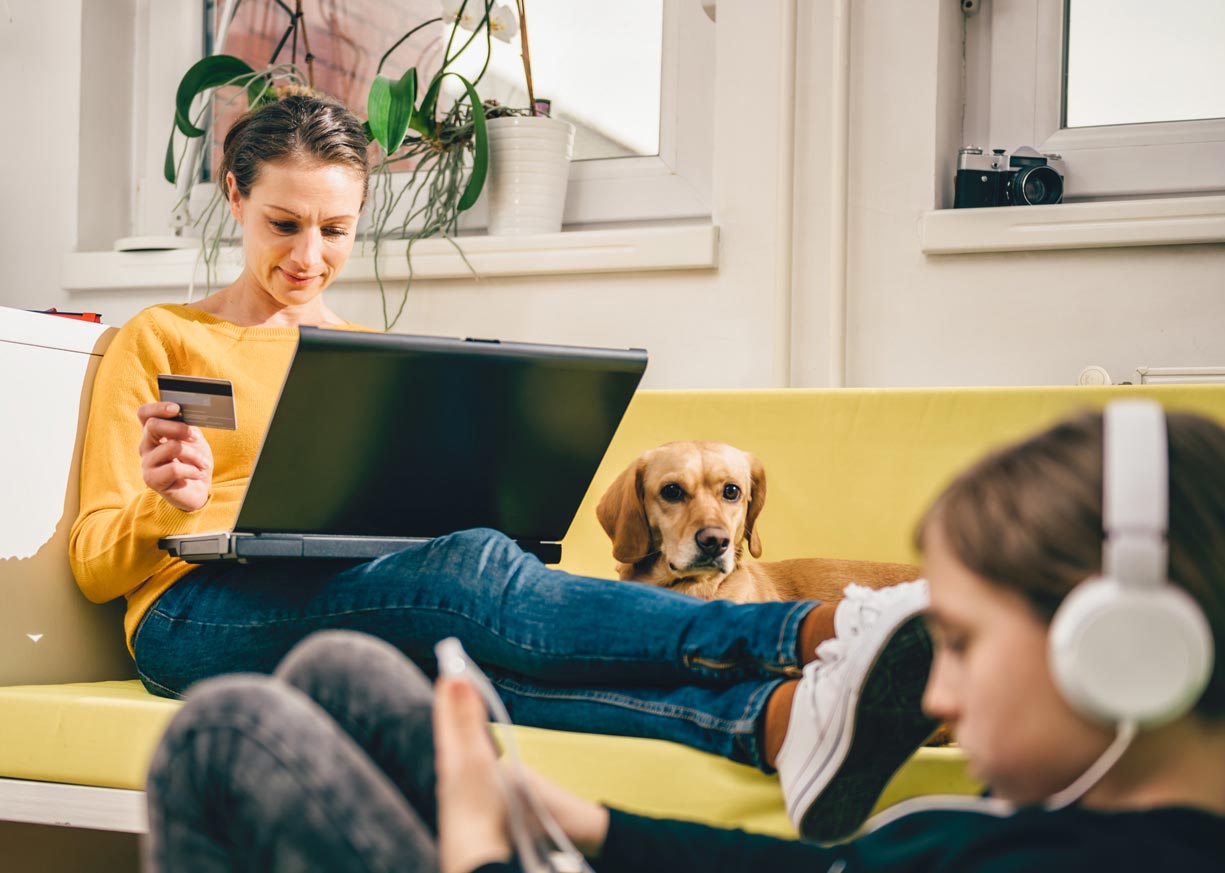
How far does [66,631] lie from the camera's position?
170cm

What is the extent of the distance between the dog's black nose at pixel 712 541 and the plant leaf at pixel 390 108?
3.42 feet

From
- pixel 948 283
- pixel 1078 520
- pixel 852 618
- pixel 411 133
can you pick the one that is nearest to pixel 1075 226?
pixel 948 283

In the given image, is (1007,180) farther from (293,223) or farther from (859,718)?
(859,718)

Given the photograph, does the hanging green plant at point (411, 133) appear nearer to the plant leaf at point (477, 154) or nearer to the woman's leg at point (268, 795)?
the plant leaf at point (477, 154)

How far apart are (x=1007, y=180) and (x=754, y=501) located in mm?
769

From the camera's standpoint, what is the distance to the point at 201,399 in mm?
1407

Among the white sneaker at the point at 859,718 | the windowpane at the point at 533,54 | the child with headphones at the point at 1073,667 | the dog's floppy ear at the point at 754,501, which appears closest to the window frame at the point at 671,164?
the windowpane at the point at 533,54

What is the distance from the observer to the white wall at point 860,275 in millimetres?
1981

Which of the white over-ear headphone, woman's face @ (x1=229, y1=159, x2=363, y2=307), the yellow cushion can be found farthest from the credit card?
the white over-ear headphone

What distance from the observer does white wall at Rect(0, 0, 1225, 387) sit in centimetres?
198

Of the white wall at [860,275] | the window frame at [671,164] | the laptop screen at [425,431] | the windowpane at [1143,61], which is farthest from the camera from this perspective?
the window frame at [671,164]

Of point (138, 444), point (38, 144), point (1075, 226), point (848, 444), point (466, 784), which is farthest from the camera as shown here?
point (38, 144)

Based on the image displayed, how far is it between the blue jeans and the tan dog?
398 mm

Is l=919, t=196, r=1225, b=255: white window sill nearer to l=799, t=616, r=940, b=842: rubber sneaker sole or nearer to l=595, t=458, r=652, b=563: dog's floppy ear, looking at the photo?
l=595, t=458, r=652, b=563: dog's floppy ear
